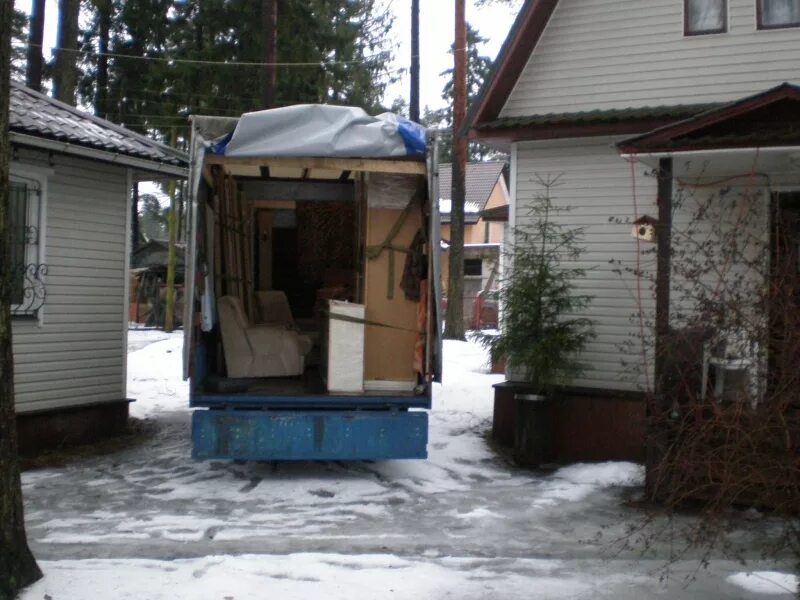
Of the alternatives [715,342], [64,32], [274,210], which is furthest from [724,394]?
[64,32]

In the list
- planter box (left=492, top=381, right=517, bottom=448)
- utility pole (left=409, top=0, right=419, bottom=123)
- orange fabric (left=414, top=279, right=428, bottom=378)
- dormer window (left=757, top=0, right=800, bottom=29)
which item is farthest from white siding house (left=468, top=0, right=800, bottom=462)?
utility pole (left=409, top=0, right=419, bottom=123)

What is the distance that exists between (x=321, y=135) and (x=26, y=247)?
3.54 meters

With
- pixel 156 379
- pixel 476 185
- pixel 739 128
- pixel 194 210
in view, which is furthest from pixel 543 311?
pixel 476 185

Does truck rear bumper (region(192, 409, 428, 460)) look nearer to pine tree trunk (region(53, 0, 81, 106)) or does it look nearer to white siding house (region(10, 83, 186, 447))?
white siding house (region(10, 83, 186, 447))

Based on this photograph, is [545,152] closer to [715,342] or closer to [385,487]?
[385,487]

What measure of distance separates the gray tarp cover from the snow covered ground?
297 centimetres

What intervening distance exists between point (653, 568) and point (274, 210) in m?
6.78

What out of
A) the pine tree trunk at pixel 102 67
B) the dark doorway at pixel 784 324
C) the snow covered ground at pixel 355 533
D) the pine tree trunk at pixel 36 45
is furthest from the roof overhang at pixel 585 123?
the pine tree trunk at pixel 102 67

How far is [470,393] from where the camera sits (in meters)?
13.7

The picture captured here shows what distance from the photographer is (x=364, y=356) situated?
28.6 ft

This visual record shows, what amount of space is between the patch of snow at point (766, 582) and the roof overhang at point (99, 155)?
6733 millimetres

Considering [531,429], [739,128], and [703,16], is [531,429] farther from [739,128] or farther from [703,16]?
[703,16]

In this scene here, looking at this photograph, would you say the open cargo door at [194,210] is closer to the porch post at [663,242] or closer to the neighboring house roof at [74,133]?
the neighboring house roof at [74,133]

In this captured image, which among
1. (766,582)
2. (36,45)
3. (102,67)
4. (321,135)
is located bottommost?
(766,582)
